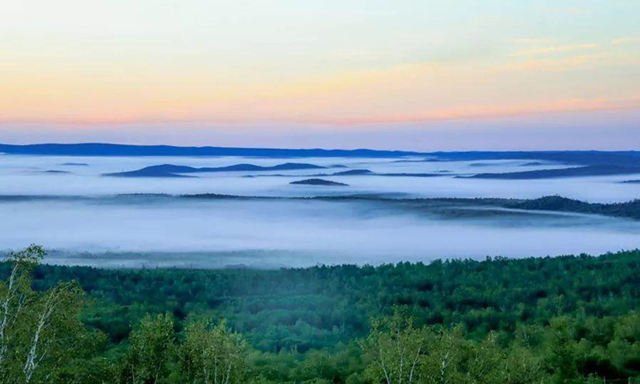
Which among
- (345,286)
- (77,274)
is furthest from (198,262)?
(345,286)

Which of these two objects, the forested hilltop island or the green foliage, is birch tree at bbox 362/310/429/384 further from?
the green foliage

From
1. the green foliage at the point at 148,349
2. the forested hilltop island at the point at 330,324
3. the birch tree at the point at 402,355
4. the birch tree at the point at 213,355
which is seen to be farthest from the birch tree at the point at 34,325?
the birch tree at the point at 402,355

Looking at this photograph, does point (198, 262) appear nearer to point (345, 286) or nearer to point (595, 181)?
point (345, 286)

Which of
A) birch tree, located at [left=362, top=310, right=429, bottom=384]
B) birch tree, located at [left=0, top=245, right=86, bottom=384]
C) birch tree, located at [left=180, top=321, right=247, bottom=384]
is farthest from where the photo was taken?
birch tree, located at [left=362, top=310, right=429, bottom=384]

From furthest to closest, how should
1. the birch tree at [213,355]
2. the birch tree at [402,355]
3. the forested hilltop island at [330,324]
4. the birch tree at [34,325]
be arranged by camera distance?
the birch tree at [402,355], the birch tree at [213,355], the forested hilltop island at [330,324], the birch tree at [34,325]

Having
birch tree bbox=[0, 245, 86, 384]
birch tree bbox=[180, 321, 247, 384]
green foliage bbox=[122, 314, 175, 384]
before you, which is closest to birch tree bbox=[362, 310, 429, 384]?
birch tree bbox=[180, 321, 247, 384]

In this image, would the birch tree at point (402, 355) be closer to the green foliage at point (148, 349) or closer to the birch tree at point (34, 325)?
the green foliage at point (148, 349)

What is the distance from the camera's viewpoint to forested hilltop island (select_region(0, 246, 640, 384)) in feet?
41.1

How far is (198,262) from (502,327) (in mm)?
43927

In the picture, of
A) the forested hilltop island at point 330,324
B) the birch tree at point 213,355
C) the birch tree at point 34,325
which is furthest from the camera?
the birch tree at point 213,355

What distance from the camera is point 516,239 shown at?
94.0 meters

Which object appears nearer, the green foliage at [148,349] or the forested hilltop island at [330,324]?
the forested hilltop island at [330,324]

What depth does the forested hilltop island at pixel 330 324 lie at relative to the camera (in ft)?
41.1

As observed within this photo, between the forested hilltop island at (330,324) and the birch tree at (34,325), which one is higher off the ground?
the birch tree at (34,325)
